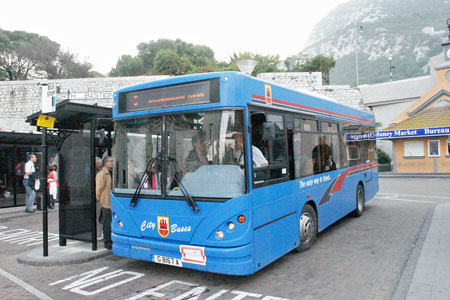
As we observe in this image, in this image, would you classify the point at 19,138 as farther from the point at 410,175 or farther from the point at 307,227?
the point at 410,175

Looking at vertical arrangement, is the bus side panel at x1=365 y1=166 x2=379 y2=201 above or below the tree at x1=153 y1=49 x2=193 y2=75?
below

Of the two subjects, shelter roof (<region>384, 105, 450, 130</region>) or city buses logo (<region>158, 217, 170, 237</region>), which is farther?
shelter roof (<region>384, 105, 450, 130</region>)

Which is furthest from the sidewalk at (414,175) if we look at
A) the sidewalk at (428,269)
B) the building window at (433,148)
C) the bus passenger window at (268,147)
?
the bus passenger window at (268,147)

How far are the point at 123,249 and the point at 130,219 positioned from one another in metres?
0.49

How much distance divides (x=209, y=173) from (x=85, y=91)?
28726 millimetres

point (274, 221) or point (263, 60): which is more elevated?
point (263, 60)

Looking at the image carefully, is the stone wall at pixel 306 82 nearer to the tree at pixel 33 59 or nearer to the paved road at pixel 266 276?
the paved road at pixel 266 276

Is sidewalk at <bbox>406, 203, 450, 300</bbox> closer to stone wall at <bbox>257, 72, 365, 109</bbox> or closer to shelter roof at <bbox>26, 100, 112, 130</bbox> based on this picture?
shelter roof at <bbox>26, 100, 112, 130</bbox>

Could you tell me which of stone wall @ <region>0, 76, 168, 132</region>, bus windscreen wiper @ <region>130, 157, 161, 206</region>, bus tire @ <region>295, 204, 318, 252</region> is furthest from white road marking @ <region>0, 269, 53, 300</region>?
stone wall @ <region>0, 76, 168, 132</region>

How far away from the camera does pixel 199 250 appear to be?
4.90 meters

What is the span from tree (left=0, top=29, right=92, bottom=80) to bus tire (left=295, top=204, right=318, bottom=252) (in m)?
55.6

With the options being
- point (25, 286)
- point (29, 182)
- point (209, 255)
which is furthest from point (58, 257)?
point (29, 182)

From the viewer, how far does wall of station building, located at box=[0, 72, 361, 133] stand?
30.5 meters

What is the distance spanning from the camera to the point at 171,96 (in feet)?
17.4
